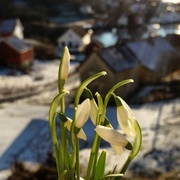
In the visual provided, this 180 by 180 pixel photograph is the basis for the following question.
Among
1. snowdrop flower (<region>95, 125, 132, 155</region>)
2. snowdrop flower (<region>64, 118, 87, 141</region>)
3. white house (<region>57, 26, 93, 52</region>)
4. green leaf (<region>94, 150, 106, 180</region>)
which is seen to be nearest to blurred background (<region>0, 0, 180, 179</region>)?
white house (<region>57, 26, 93, 52</region>)

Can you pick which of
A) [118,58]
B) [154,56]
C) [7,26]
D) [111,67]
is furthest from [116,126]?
[7,26]

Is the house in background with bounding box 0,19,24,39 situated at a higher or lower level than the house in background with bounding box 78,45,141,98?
lower

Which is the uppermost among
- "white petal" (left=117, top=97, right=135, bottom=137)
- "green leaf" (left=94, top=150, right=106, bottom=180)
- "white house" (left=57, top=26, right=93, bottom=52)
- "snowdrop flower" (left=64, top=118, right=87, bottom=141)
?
"white petal" (left=117, top=97, right=135, bottom=137)

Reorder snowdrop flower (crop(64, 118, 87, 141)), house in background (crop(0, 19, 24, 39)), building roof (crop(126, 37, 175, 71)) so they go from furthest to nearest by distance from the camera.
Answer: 1. house in background (crop(0, 19, 24, 39))
2. building roof (crop(126, 37, 175, 71))
3. snowdrop flower (crop(64, 118, 87, 141))

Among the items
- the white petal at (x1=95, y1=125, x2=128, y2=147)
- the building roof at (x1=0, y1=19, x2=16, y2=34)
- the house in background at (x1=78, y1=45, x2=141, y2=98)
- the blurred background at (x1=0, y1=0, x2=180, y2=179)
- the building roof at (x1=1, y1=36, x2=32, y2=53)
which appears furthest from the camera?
the building roof at (x1=0, y1=19, x2=16, y2=34)

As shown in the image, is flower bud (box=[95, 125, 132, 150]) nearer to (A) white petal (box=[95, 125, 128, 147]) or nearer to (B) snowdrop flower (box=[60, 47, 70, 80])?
(A) white petal (box=[95, 125, 128, 147])

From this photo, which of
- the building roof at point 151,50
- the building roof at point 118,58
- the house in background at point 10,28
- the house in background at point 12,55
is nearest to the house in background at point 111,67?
the building roof at point 118,58

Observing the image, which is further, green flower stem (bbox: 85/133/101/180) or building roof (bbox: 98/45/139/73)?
building roof (bbox: 98/45/139/73)

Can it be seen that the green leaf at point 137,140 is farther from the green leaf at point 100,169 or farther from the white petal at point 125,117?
the green leaf at point 100,169
